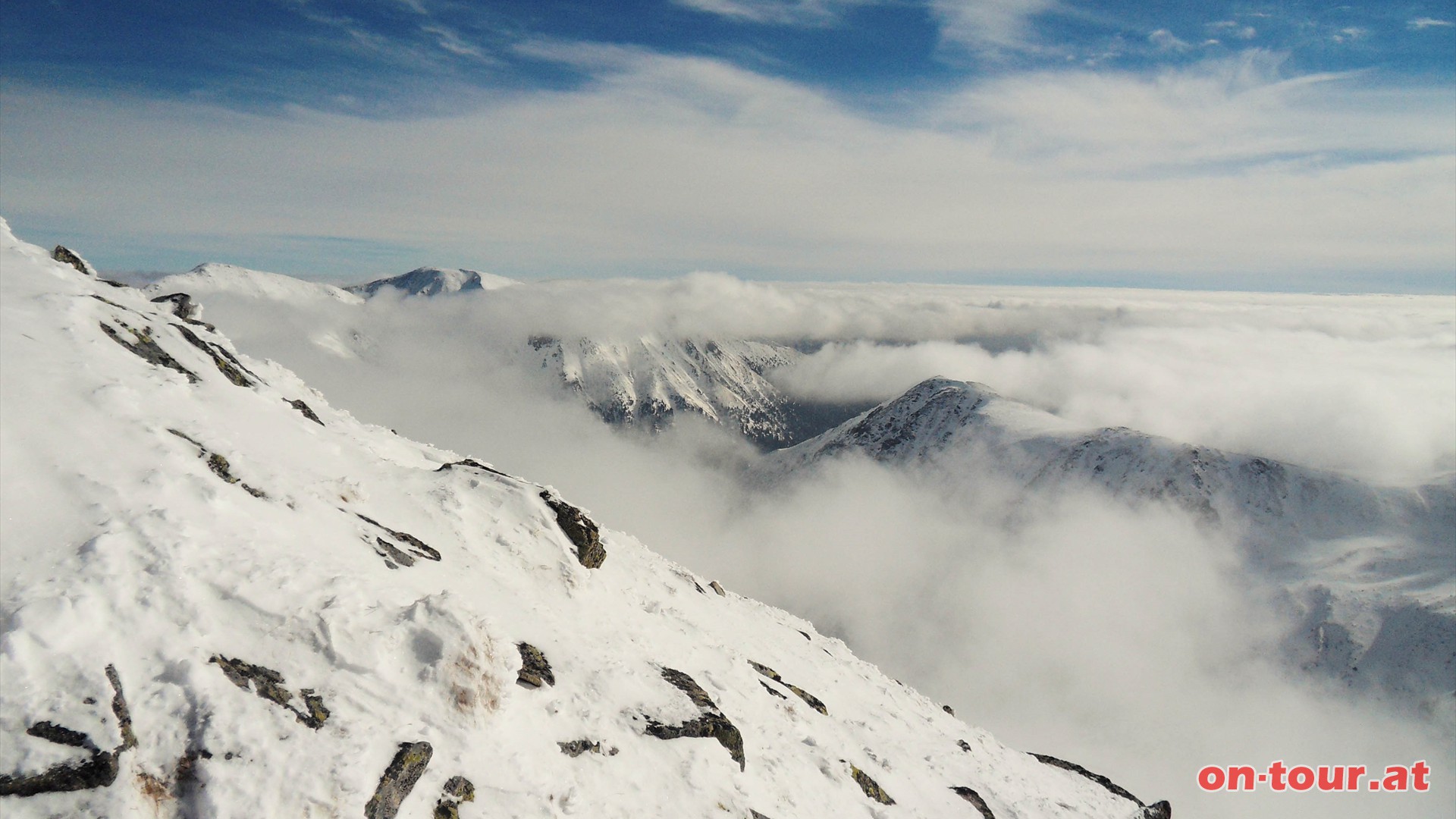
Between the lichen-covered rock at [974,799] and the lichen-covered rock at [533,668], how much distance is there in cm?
1608

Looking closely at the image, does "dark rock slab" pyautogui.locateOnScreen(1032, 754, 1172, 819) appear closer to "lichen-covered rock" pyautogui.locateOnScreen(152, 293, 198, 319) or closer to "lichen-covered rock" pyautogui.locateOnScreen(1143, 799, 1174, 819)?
"lichen-covered rock" pyautogui.locateOnScreen(1143, 799, 1174, 819)

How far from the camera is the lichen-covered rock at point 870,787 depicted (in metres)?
20.1

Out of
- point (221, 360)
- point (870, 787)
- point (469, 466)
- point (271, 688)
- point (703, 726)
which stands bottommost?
point (870, 787)

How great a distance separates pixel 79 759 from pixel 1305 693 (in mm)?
232429

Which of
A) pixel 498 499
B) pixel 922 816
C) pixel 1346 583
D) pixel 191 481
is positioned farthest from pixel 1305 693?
pixel 191 481

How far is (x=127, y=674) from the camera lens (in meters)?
10.9

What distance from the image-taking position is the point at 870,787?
20.4m

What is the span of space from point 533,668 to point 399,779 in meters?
5.12

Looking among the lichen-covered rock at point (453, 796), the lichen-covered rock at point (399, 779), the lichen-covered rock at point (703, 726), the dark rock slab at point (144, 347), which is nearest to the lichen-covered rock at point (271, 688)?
the lichen-covered rock at point (399, 779)

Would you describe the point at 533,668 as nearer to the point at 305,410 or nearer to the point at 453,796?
the point at 453,796

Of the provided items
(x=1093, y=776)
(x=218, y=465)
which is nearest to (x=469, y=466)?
(x=218, y=465)

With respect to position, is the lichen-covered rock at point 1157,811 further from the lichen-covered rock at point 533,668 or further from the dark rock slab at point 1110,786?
the lichen-covered rock at point 533,668

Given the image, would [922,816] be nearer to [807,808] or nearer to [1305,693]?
[807,808]

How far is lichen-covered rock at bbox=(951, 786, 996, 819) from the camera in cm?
2277
